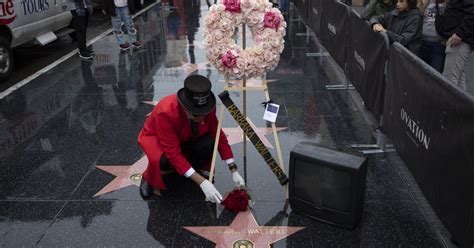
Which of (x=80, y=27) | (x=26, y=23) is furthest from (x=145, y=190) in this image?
(x=80, y=27)

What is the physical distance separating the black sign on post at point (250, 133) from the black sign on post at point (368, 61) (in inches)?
65.3

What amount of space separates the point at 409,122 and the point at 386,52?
3.71 feet

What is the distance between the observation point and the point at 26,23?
8.15m

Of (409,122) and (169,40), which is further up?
(409,122)

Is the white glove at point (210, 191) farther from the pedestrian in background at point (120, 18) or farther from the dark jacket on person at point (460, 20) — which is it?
the pedestrian in background at point (120, 18)

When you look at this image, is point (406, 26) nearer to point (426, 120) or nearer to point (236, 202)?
point (426, 120)

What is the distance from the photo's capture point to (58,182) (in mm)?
4605

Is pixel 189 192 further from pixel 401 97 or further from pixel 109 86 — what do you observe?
pixel 109 86

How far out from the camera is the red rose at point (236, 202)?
402 centimetres

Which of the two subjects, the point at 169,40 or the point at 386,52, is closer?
the point at 386,52

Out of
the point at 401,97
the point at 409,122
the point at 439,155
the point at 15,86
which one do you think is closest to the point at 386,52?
the point at 401,97

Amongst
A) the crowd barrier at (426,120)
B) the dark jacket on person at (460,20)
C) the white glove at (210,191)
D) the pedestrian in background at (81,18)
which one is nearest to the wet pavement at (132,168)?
the white glove at (210,191)

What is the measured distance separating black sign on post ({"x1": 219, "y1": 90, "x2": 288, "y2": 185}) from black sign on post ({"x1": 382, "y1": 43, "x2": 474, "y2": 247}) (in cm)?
117

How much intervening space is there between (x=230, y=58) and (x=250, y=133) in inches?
28.1
